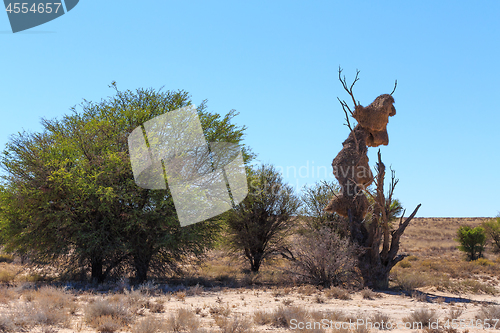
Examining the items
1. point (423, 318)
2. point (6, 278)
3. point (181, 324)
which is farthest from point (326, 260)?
point (6, 278)

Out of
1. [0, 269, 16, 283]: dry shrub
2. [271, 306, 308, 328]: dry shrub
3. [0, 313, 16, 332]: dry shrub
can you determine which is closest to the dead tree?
[271, 306, 308, 328]: dry shrub

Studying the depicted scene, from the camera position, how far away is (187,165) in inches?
742

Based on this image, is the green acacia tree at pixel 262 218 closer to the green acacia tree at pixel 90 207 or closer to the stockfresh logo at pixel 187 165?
the stockfresh logo at pixel 187 165

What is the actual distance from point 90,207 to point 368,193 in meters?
12.5

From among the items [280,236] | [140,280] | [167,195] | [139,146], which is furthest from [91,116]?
[280,236]

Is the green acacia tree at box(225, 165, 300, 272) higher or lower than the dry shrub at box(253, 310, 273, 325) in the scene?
higher

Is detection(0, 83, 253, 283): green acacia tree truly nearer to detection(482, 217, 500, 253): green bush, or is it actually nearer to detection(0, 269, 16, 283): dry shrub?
detection(0, 269, 16, 283): dry shrub

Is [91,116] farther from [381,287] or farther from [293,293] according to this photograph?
[381,287]

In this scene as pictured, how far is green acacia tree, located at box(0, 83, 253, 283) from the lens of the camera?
1636 centimetres

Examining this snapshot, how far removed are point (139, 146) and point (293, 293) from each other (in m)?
9.55

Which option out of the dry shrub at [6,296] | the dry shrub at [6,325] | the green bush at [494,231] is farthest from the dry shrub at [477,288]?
the green bush at [494,231]

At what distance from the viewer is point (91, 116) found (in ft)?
67.5

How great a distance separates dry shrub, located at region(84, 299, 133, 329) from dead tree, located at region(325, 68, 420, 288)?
33.9 feet

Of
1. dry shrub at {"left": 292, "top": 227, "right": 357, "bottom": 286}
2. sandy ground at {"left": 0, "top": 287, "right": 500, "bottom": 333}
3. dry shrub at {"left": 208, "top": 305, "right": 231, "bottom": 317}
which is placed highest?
dry shrub at {"left": 292, "top": 227, "right": 357, "bottom": 286}
